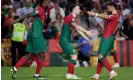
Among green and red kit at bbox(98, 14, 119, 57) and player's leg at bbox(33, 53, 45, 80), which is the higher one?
green and red kit at bbox(98, 14, 119, 57)

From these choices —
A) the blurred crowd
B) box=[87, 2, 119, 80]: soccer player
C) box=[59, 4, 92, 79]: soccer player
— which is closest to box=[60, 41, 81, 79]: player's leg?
box=[59, 4, 92, 79]: soccer player

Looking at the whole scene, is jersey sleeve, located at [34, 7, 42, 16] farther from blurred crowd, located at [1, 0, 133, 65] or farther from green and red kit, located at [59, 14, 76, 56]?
blurred crowd, located at [1, 0, 133, 65]

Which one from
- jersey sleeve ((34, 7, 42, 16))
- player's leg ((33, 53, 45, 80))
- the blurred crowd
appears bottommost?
player's leg ((33, 53, 45, 80))

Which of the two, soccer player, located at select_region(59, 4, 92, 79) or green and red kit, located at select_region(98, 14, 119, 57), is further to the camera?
soccer player, located at select_region(59, 4, 92, 79)

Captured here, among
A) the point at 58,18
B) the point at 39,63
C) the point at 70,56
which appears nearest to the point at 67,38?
the point at 70,56

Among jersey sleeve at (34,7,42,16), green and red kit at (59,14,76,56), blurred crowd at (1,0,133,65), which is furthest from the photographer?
blurred crowd at (1,0,133,65)

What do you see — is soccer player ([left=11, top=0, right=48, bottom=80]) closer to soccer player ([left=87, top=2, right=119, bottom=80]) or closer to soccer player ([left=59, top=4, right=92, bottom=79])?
soccer player ([left=59, top=4, right=92, bottom=79])

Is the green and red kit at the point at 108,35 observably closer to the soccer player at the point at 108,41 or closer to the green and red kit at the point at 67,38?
the soccer player at the point at 108,41

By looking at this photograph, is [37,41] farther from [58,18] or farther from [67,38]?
[58,18]

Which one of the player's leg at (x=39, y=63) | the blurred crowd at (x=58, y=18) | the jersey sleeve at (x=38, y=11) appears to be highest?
the jersey sleeve at (x=38, y=11)

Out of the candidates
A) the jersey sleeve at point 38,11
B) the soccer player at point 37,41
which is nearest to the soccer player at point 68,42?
the soccer player at point 37,41

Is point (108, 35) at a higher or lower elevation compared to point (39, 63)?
higher

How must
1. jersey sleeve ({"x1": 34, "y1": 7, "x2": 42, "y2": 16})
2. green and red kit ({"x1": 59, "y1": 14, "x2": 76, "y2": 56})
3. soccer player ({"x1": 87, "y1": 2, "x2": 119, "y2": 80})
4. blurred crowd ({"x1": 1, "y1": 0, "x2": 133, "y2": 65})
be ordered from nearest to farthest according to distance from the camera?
soccer player ({"x1": 87, "y1": 2, "x2": 119, "y2": 80}) → jersey sleeve ({"x1": 34, "y1": 7, "x2": 42, "y2": 16}) → green and red kit ({"x1": 59, "y1": 14, "x2": 76, "y2": 56}) → blurred crowd ({"x1": 1, "y1": 0, "x2": 133, "y2": 65})

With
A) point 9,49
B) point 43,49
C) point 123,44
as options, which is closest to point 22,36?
point 9,49
